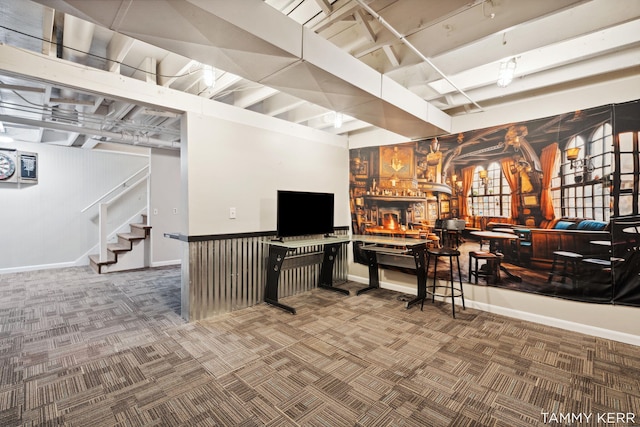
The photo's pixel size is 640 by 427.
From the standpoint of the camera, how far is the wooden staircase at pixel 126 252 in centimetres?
575

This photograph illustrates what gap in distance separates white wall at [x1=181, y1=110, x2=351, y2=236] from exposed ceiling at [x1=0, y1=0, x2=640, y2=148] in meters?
0.48

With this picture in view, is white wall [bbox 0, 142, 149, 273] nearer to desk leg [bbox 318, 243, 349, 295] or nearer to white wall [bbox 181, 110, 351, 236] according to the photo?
white wall [bbox 181, 110, 351, 236]

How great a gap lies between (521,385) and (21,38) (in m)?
5.25

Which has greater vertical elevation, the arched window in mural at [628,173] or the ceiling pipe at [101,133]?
the ceiling pipe at [101,133]

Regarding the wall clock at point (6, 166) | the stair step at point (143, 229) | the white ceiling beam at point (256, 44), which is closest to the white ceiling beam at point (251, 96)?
the white ceiling beam at point (256, 44)

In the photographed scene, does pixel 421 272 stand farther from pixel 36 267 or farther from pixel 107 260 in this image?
pixel 36 267

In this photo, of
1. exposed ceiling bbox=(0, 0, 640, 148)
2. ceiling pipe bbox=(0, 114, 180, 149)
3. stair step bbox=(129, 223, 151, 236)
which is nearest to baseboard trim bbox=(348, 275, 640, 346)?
exposed ceiling bbox=(0, 0, 640, 148)

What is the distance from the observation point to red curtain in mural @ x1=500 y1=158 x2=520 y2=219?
3.42 metres

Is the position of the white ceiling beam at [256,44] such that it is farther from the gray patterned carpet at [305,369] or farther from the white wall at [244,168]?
the gray patterned carpet at [305,369]

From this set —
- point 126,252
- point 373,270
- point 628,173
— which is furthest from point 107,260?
point 628,173

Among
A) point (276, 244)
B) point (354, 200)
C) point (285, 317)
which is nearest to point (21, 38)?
point (276, 244)

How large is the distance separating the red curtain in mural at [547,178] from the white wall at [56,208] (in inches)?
310

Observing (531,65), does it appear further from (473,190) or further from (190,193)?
(190,193)

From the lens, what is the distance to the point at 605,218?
9.60 ft
